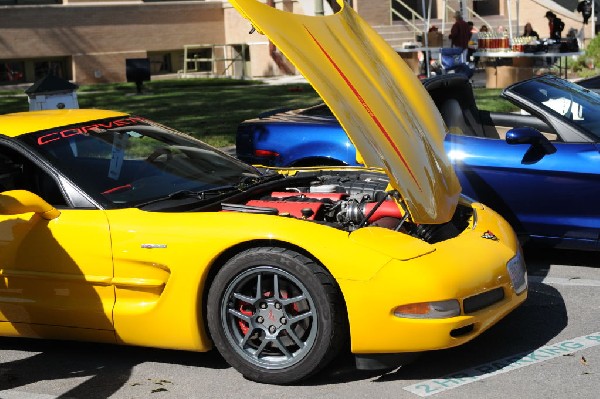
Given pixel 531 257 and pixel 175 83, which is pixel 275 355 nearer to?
pixel 531 257

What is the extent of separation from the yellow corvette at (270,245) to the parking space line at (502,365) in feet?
0.68

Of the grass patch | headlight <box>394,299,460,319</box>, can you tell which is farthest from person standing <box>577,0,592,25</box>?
headlight <box>394,299,460,319</box>

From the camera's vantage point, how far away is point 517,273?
5.59 metres

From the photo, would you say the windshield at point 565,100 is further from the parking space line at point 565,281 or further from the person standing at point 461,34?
the person standing at point 461,34

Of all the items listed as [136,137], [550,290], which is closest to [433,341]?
[550,290]

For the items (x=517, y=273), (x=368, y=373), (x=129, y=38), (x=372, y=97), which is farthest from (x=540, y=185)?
(x=129, y=38)

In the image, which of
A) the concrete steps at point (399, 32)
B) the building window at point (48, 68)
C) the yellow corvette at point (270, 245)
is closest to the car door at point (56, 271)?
the yellow corvette at point (270, 245)

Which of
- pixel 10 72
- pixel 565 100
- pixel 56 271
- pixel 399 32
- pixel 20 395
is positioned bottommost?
pixel 20 395

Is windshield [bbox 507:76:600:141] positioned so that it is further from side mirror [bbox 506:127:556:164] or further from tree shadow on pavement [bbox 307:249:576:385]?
tree shadow on pavement [bbox 307:249:576:385]

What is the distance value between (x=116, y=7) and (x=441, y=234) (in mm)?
24436

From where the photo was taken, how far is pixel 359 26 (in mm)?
6410

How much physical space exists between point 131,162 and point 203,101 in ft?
45.8

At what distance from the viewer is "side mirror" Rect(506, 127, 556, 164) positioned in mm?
7262

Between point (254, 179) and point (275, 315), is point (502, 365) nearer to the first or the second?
point (275, 315)
